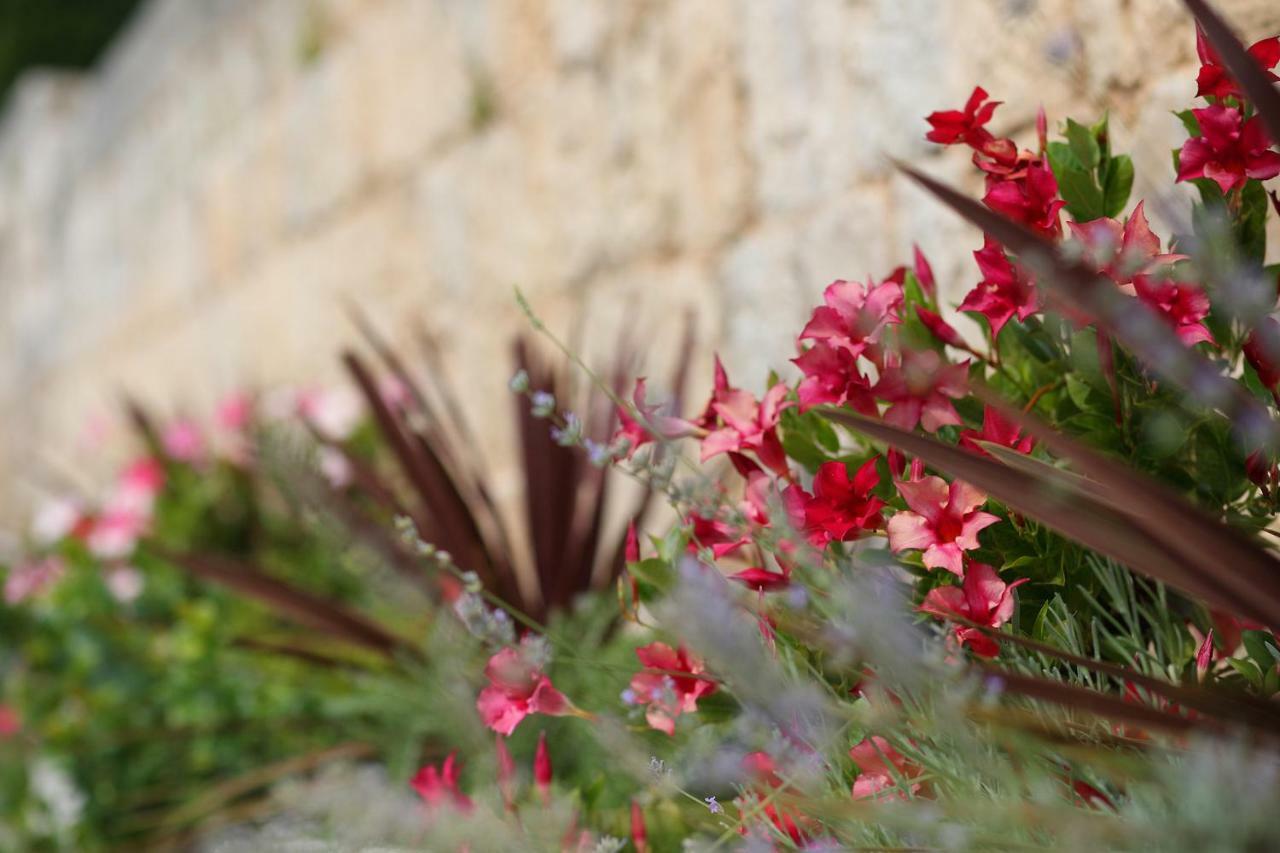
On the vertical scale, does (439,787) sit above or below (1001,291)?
below

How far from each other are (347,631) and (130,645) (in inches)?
40.2

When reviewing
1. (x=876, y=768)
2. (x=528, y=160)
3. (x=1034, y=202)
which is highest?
(x=528, y=160)

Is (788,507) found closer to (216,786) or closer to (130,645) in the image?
(216,786)

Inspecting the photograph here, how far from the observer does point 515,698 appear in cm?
99

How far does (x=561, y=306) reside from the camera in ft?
9.50

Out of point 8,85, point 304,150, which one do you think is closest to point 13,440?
point 8,85

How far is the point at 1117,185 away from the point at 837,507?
38 centimetres

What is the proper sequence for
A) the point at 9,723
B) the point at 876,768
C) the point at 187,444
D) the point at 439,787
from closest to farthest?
Answer: the point at 876,768 < the point at 439,787 < the point at 9,723 < the point at 187,444

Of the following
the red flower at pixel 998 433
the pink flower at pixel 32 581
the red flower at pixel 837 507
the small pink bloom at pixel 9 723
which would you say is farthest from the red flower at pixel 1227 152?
the pink flower at pixel 32 581

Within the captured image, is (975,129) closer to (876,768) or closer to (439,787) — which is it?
(876,768)

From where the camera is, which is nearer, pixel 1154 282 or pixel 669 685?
pixel 1154 282

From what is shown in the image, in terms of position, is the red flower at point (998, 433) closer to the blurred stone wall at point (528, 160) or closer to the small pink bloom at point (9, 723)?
the blurred stone wall at point (528, 160)

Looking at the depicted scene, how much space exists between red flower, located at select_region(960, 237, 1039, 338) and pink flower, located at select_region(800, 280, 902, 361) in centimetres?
6

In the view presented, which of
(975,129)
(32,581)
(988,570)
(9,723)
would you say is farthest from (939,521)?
(32,581)
